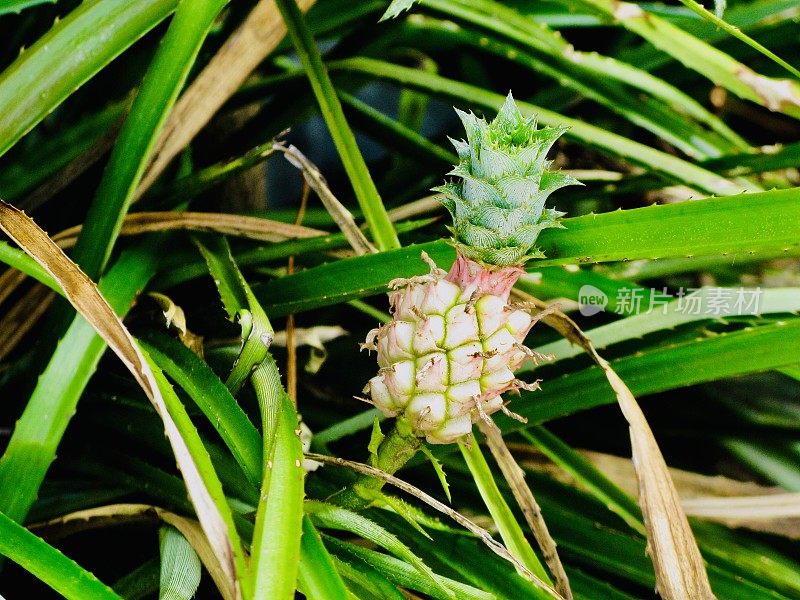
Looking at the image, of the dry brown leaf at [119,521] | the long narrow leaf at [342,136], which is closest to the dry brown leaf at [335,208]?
the long narrow leaf at [342,136]

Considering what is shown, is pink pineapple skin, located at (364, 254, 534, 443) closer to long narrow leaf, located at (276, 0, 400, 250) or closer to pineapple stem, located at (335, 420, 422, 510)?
pineapple stem, located at (335, 420, 422, 510)

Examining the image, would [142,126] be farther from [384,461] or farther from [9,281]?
[384,461]

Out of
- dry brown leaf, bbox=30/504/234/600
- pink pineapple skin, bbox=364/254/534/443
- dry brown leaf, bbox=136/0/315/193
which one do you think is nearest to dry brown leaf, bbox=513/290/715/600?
pink pineapple skin, bbox=364/254/534/443

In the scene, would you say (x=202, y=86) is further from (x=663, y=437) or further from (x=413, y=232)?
(x=663, y=437)

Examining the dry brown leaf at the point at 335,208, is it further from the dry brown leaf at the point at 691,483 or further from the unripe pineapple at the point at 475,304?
the dry brown leaf at the point at 691,483

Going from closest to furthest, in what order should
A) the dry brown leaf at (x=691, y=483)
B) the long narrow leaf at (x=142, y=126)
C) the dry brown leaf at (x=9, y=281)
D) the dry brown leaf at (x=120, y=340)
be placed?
the dry brown leaf at (x=120, y=340), the long narrow leaf at (x=142, y=126), the dry brown leaf at (x=9, y=281), the dry brown leaf at (x=691, y=483)

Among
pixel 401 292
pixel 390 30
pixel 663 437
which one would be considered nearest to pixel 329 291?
pixel 401 292

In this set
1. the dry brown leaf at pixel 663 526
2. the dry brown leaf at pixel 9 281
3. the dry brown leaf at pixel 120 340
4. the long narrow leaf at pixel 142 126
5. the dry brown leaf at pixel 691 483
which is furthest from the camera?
the dry brown leaf at pixel 691 483
